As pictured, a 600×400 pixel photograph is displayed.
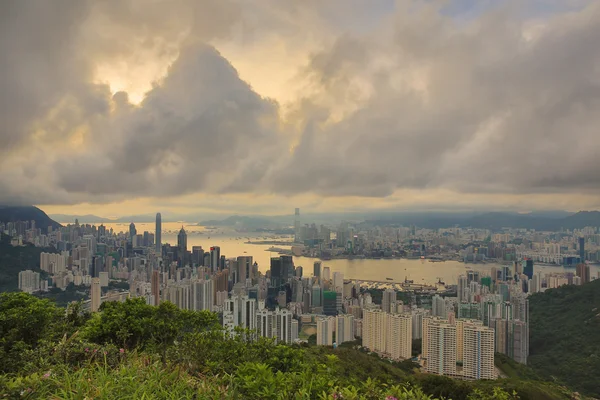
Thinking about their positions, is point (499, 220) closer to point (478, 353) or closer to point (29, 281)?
point (478, 353)

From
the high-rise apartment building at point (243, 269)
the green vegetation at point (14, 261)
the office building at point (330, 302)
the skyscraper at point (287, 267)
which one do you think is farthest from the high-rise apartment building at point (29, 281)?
the office building at point (330, 302)

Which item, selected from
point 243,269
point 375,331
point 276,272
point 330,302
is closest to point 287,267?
point 276,272

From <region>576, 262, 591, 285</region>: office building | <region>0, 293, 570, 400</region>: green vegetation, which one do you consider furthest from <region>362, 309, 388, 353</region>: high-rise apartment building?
<region>576, 262, 591, 285</region>: office building

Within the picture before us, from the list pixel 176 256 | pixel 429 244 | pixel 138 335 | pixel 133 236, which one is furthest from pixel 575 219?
pixel 138 335

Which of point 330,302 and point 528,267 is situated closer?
point 330,302

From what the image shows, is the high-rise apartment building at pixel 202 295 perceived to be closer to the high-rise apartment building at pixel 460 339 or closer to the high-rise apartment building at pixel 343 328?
the high-rise apartment building at pixel 343 328

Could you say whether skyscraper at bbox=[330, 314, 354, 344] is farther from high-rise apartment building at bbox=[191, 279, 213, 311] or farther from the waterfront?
the waterfront
